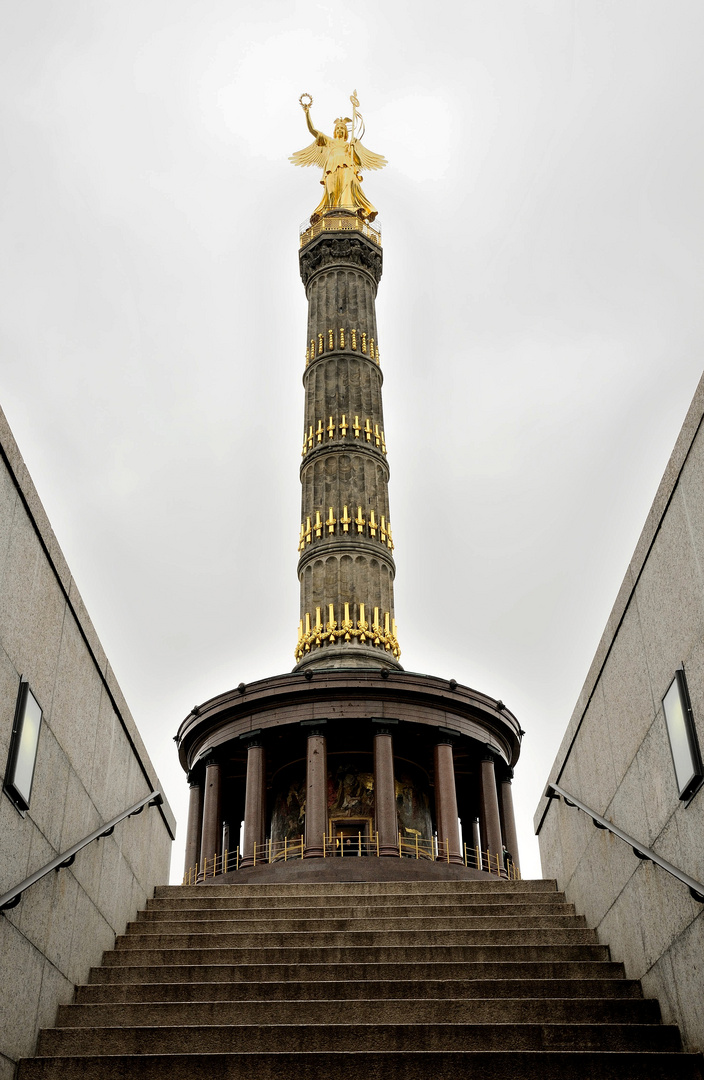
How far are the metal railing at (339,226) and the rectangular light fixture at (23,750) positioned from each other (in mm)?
33728

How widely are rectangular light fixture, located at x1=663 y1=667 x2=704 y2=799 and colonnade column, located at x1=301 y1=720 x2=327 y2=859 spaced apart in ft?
52.9

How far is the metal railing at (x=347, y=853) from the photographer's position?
79.6 ft

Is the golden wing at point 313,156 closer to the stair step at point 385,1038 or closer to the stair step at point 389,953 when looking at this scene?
the stair step at point 389,953

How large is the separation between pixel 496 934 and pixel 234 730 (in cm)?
1681

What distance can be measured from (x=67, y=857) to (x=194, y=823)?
19.9m

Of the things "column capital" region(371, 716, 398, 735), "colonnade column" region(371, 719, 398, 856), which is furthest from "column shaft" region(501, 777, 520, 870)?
"column capital" region(371, 716, 398, 735)

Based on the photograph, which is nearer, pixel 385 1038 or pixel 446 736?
pixel 385 1038

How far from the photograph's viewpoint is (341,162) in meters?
43.6

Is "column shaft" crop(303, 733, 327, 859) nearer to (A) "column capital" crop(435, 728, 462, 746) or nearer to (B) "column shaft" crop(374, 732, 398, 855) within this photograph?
(B) "column shaft" crop(374, 732, 398, 855)

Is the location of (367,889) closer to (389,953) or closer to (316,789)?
(389,953)

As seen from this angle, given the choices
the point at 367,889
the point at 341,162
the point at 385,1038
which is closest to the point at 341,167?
the point at 341,162

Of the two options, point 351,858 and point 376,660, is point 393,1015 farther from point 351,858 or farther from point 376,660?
point 376,660

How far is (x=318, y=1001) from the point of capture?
344 inches

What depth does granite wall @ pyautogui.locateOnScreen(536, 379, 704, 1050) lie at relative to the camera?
799 centimetres
